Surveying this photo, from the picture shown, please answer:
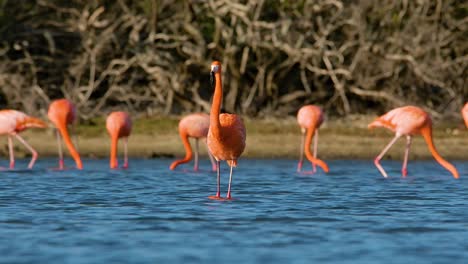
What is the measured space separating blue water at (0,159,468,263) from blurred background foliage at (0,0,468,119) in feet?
14.4

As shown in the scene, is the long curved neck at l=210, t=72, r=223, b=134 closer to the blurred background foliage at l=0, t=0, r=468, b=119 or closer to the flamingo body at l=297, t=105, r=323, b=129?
the flamingo body at l=297, t=105, r=323, b=129

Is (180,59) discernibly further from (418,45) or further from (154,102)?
(418,45)

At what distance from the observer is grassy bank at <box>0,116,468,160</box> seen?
17.3m

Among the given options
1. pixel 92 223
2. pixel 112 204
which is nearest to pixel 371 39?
pixel 112 204

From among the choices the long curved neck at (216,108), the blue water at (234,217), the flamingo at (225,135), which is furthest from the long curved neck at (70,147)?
the long curved neck at (216,108)

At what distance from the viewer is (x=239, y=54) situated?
19.9 m

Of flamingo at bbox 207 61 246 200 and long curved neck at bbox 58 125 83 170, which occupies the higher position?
flamingo at bbox 207 61 246 200

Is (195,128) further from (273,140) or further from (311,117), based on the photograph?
(273,140)

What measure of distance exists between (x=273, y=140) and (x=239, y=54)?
2.66 m

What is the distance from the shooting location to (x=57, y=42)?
20750 millimetres

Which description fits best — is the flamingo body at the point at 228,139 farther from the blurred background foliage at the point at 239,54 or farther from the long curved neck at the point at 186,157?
the blurred background foliage at the point at 239,54

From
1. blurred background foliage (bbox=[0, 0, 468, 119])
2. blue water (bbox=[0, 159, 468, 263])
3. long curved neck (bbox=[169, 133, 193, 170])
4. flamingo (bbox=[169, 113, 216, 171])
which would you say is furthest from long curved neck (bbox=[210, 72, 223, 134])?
blurred background foliage (bbox=[0, 0, 468, 119])

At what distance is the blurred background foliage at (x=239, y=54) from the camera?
19312 millimetres

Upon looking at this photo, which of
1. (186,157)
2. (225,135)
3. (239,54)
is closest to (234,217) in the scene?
(225,135)
